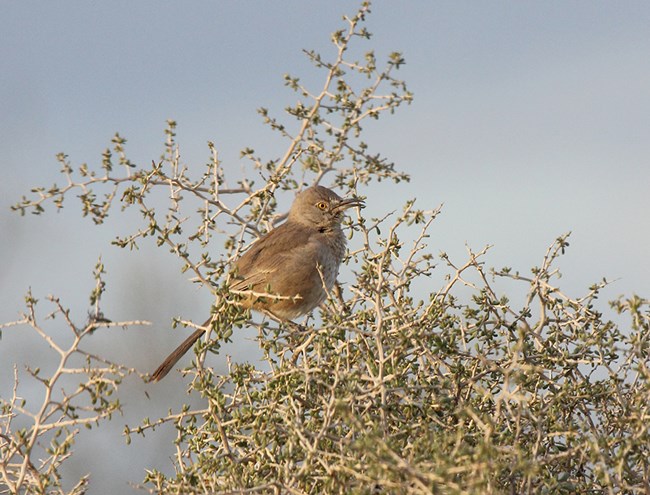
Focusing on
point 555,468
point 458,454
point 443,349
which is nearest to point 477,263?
point 443,349

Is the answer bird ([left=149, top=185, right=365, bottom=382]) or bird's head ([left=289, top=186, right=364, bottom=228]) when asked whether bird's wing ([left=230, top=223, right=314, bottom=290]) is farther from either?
bird's head ([left=289, top=186, right=364, bottom=228])

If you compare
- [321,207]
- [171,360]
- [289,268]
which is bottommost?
[171,360]

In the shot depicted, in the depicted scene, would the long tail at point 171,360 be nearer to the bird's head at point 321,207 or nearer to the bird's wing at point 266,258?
the bird's wing at point 266,258

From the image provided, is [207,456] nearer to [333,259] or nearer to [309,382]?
[309,382]

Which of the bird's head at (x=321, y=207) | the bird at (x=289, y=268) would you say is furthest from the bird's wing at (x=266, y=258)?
the bird's head at (x=321, y=207)

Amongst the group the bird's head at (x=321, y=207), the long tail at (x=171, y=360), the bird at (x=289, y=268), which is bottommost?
the long tail at (x=171, y=360)

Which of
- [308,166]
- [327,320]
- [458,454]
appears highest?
[308,166]

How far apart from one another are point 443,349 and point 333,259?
2846 millimetres

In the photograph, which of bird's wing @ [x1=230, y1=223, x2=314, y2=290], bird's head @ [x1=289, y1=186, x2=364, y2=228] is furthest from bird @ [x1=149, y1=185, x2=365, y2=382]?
bird's head @ [x1=289, y1=186, x2=364, y2=228]

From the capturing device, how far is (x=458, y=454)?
346cm

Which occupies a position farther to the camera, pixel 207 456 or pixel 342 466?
pixel 207 456

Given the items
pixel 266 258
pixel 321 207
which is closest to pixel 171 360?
pixel 266 258

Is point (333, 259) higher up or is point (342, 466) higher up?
point (333, 259)

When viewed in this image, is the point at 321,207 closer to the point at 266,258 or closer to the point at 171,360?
the point at 266,258
